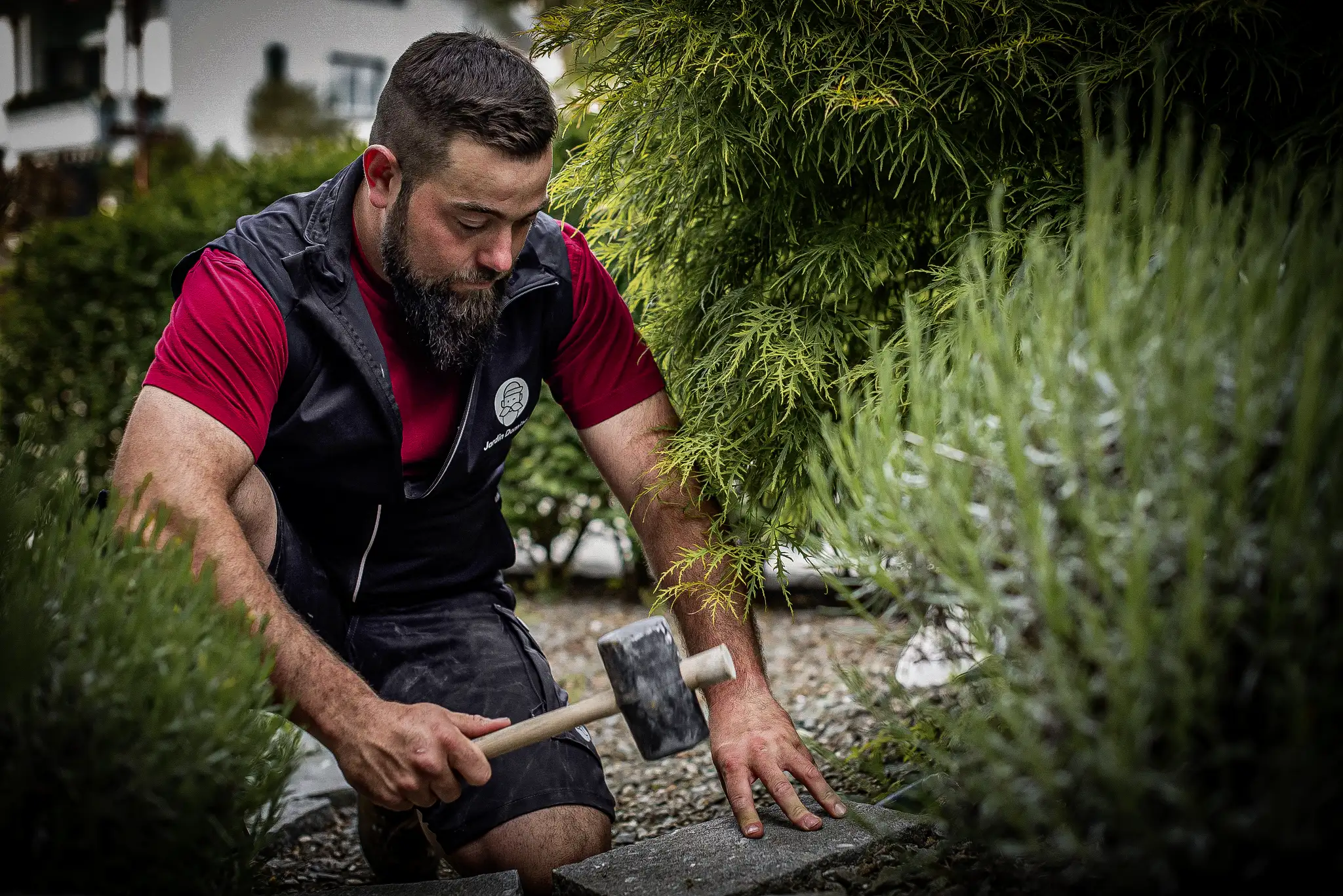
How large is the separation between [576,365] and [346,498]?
712 millimetres

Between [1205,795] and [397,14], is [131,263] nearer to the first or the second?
[1205,795]

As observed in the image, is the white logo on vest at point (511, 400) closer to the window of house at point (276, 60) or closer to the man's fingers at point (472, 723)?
the man's fingers at point (472, 723)

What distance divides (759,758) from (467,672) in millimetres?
952

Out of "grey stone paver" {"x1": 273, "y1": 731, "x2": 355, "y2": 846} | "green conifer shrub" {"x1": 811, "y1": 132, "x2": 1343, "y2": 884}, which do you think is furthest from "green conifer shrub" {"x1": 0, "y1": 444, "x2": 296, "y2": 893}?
"grey stone paver" {"x1": 273, "y1": 731, "x2": 355, "y2": 846}

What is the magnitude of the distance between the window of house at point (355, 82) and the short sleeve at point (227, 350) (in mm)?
27488

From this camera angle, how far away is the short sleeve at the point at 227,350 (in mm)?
2361

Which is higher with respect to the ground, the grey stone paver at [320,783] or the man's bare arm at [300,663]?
the man's bare arm at [300,663]

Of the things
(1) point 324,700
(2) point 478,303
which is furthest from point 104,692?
(2) point 478,303

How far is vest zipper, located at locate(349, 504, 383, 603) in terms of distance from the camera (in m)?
2.81

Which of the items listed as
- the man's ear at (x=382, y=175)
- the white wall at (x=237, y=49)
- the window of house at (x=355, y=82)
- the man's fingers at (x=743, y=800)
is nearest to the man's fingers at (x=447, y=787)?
the man's fingers at (x=743, y=800)

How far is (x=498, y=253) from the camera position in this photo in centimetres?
257

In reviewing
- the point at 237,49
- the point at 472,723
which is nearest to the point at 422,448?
the point at 472,723

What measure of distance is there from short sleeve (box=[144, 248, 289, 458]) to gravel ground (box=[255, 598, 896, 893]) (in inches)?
39.0

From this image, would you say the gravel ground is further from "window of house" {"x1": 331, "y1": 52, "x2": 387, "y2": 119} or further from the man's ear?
"window of house" {"x1": 331, "y1": 52, "x2": 387, "y2": 119}
